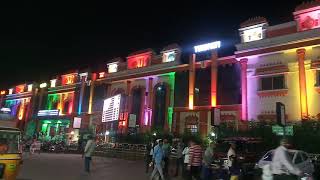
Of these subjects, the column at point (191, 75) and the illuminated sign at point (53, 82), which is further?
the illuminated sign at point (53, 82)

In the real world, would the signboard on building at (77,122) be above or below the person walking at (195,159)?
above

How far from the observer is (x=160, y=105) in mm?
40312

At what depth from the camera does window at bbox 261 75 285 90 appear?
29.6m

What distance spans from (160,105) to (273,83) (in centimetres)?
1487

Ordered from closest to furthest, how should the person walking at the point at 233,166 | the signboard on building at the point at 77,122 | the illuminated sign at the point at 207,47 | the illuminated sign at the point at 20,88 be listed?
the person walking at the point at 233,166
the illuminated sign at the point at 207,47
the signboard on building at the point at 77,122
the illuminated sign at the point at 20,88

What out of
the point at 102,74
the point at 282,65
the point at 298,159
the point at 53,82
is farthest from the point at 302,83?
the point at 53,82

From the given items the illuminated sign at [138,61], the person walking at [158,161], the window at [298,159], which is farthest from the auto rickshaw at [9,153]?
the illuminated sign at [138,61]

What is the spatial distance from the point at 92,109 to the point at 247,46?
92.8 feet

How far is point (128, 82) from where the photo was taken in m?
44.5

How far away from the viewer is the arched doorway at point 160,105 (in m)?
39.3

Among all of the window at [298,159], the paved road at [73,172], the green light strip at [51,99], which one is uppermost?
the green light strip at [51,99]

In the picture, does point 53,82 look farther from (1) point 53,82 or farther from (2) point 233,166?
(2) point 233,166

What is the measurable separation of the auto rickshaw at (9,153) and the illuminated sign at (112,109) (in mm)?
25233

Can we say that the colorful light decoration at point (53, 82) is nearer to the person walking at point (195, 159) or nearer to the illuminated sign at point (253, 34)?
the illuminated sign at point (253, 34)
